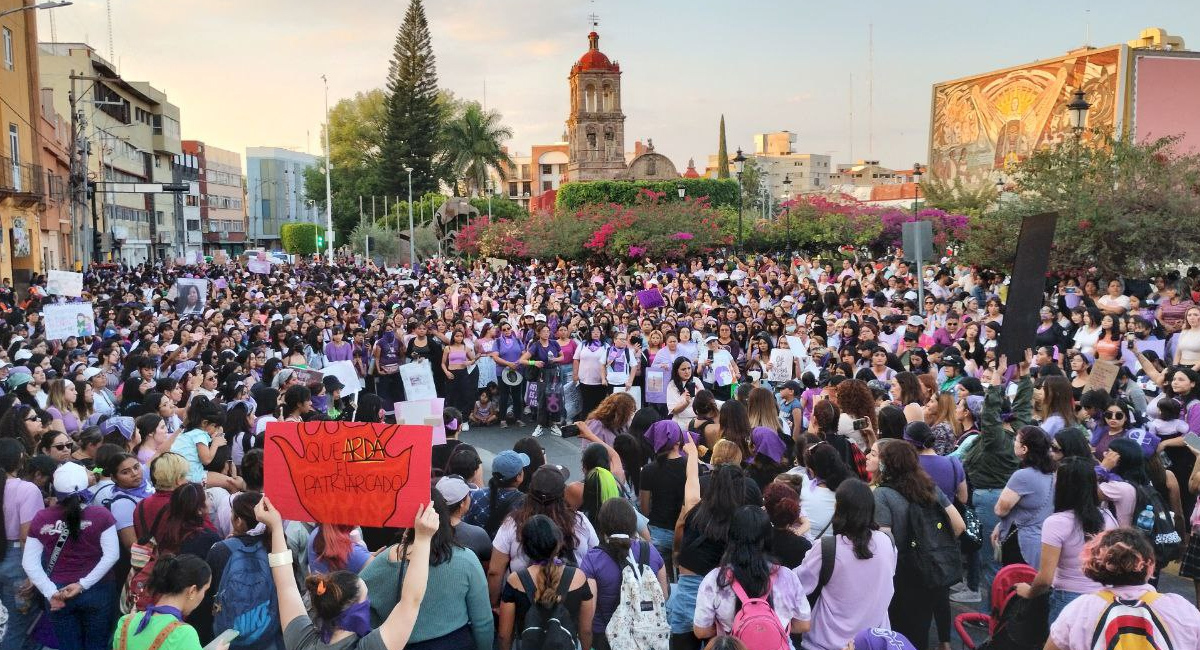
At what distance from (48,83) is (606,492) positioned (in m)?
61.5

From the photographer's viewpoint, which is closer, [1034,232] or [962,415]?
[962,415]

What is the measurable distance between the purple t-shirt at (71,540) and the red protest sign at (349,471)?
1.67 meters

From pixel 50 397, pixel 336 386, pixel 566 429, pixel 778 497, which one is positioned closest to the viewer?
pixel 778 497

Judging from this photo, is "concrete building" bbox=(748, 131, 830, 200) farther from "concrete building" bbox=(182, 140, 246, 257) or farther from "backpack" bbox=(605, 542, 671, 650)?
"backpack" bbox=(605, 542, 671, 650)

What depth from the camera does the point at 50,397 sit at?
30.0 ft

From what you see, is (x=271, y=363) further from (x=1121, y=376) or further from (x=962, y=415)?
(x=1121, y=376)

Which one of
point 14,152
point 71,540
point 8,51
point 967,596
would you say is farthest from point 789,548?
point 8,51

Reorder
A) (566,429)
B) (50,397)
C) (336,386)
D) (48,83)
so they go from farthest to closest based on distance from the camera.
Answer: (48,83) → (566,429) → (336,386) → (50,397)

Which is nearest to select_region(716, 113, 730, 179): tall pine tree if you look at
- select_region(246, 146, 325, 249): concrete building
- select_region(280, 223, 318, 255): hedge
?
select_region(280, 223, 318, 255): hedge

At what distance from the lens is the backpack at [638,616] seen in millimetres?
4633

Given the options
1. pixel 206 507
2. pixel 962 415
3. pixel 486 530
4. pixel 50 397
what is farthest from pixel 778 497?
pixel 50 397

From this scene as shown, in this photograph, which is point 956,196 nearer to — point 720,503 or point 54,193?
point 54,193

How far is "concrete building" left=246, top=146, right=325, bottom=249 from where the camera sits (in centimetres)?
13925

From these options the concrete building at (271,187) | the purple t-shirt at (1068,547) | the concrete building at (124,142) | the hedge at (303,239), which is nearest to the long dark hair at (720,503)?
the purple t-shirt at (1068,547)
